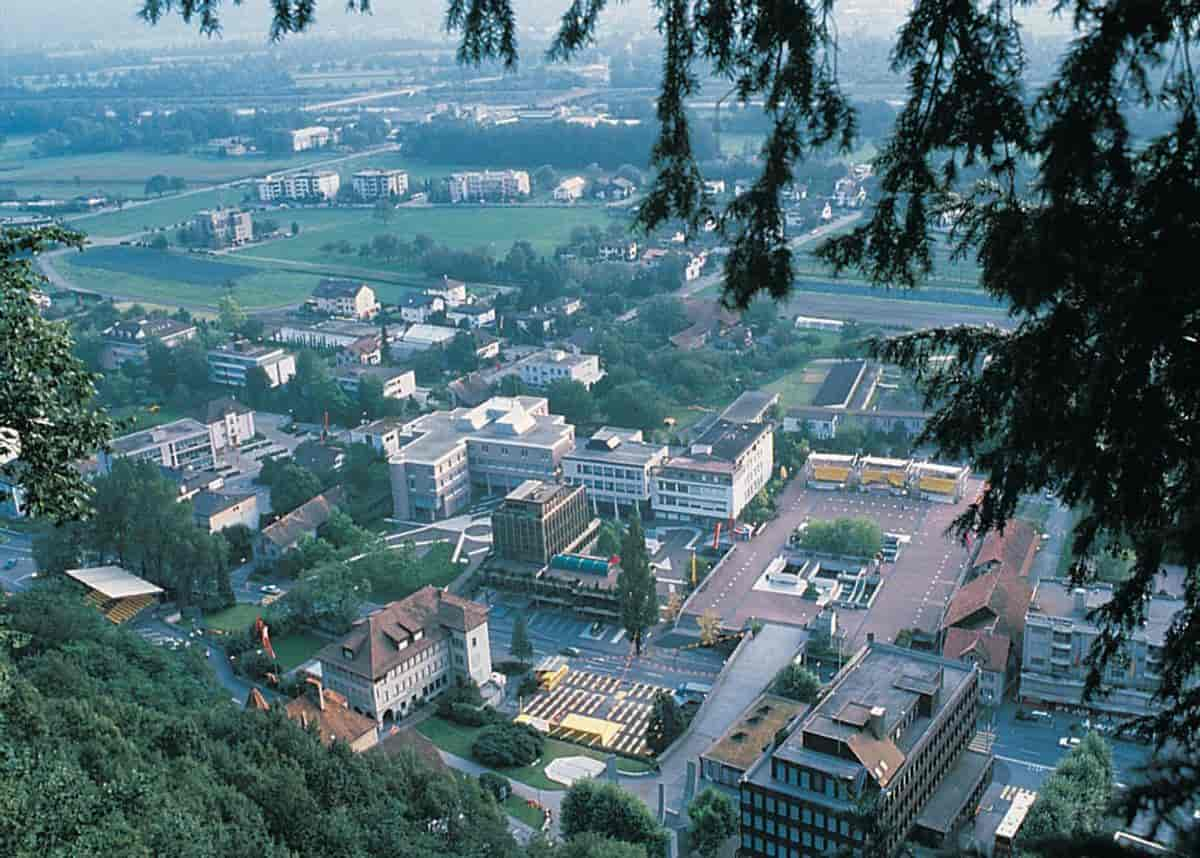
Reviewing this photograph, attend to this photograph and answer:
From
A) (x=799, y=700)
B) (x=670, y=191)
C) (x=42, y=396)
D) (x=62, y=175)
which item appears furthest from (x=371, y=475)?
(x=62, y=175)

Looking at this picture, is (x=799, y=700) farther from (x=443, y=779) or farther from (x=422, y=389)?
(x=422, y=389)

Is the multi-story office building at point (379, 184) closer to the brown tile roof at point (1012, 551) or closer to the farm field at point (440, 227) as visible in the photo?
the farm field at point (440, 227)

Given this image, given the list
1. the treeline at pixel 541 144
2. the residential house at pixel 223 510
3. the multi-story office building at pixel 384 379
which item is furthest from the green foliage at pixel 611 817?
the treeline at pixel 541 144

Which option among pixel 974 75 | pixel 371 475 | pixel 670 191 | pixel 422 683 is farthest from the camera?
pixel 371 475

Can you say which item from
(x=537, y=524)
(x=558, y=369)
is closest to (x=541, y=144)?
(x=558, y=369)

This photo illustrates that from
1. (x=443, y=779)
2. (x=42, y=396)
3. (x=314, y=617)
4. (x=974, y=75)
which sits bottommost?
(x=314, y=617)

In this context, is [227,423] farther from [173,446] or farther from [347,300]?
[347,300]

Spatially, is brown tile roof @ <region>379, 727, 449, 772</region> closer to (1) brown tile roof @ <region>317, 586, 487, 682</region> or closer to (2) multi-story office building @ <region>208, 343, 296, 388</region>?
(1) brown tile roof @ <region>317, 586, 487, 682</region>
